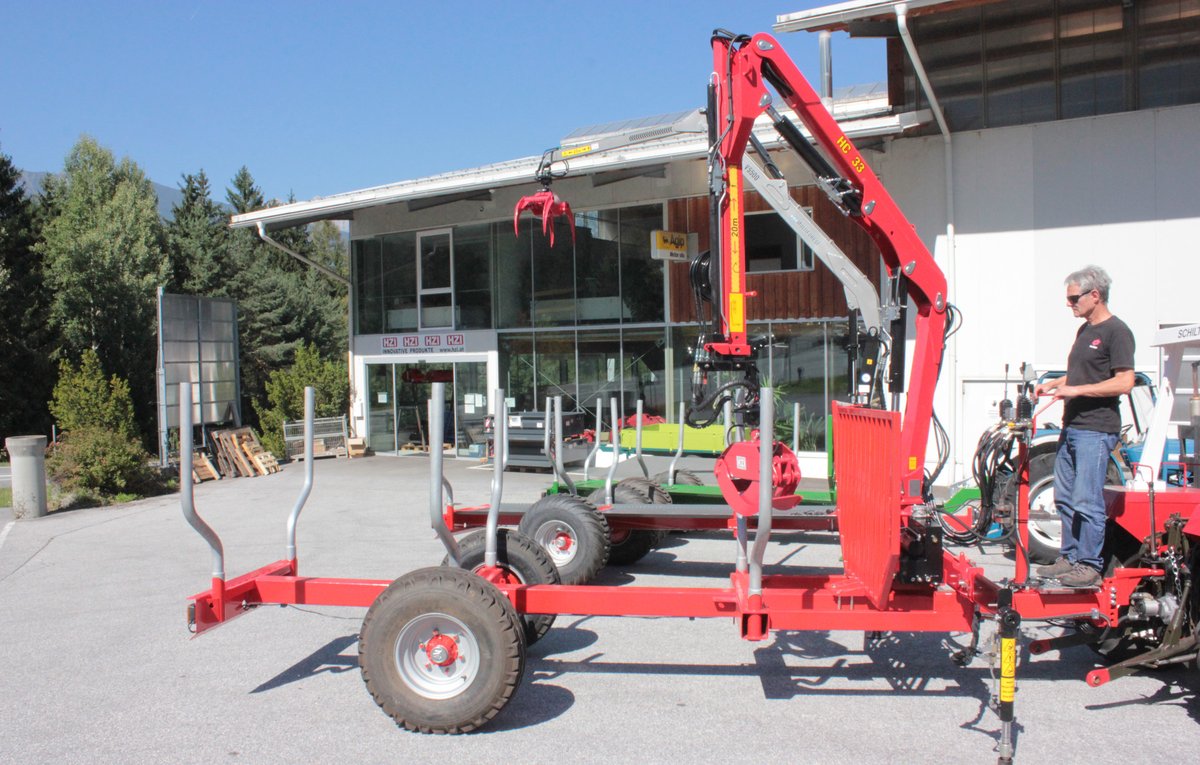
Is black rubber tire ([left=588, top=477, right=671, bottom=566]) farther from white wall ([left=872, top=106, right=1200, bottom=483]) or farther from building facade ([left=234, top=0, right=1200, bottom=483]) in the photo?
white wall ([left=872, top=106, right=1200, bottom=483])

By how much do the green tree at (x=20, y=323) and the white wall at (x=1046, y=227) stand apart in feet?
86.2

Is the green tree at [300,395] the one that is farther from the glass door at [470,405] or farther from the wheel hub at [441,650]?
the wheel hub at [441,650]

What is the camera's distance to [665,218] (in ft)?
56.4

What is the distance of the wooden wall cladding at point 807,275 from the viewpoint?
584 inches

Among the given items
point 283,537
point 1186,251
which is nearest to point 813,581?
point 283,537

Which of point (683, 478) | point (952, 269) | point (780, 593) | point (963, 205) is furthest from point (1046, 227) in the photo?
point (780, 593)

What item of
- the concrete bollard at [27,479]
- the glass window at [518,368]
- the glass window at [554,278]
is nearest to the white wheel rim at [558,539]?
the concrete bollard at [27,479]

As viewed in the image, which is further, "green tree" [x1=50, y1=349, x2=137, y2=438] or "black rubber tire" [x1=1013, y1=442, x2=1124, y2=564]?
"green tree" [x1=50, y1=349, x2=137, y2=438]

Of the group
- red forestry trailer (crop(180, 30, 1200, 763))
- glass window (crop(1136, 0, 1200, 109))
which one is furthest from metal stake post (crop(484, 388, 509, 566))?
glass window (crop(1136, 0, 1200, 109))

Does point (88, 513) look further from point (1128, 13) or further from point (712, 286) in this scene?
point (1128, 13)

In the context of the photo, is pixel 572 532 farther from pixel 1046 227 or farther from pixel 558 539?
pixel 1046 227

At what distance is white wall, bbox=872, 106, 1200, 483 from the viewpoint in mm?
12500

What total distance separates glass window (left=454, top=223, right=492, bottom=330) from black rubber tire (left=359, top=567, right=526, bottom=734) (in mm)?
15533

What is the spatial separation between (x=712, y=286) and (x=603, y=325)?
1154 cm
